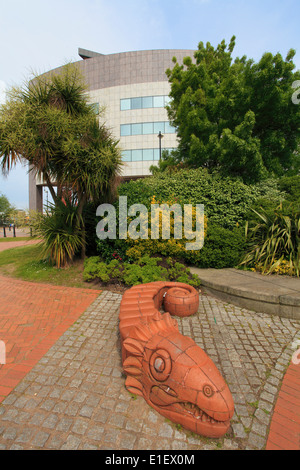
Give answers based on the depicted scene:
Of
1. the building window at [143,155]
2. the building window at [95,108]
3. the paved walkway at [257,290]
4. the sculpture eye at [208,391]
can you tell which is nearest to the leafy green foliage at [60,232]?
the building window at [95,108]

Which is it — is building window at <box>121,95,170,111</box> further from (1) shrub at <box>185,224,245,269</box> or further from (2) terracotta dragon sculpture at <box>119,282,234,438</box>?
(2) terracotta dragon sculpture at <box>119,282,234,438</box>

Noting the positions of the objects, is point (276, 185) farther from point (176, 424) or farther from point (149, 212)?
point (176, 424)

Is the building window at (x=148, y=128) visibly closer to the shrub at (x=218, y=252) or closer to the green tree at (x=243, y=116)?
the green tree at (x=243, y=116)

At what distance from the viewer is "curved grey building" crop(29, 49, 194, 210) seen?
28391 millimetres

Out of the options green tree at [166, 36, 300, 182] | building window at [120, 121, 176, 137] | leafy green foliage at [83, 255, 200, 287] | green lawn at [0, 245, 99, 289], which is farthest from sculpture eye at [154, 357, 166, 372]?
building window at [120, 121, 176, 137]

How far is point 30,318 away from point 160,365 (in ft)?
8.77

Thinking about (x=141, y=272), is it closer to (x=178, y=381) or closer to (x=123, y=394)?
(x=123, y=394)

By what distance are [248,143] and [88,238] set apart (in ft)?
18.4

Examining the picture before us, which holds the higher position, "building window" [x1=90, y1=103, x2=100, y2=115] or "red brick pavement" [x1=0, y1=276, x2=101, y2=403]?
"building window" [x1=90, y1=103, x2=100, y2=115]

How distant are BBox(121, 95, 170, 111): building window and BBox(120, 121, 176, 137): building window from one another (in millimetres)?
2263

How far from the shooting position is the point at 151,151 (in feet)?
93.2

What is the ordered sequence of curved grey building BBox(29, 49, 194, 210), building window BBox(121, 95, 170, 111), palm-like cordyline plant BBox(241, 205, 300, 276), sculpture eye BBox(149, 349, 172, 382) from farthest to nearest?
1. building window BBox(121, 95, 170, 111)
2. curved grey building BBox(29, 49, 194, 210)
3. palm-like cordyline plant BBox(241, 205, 300, 276)
4. sculpture eye BBox(149, 349, 172, 382)

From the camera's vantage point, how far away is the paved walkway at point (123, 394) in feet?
5.57

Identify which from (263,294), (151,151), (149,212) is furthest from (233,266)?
(151,151)
